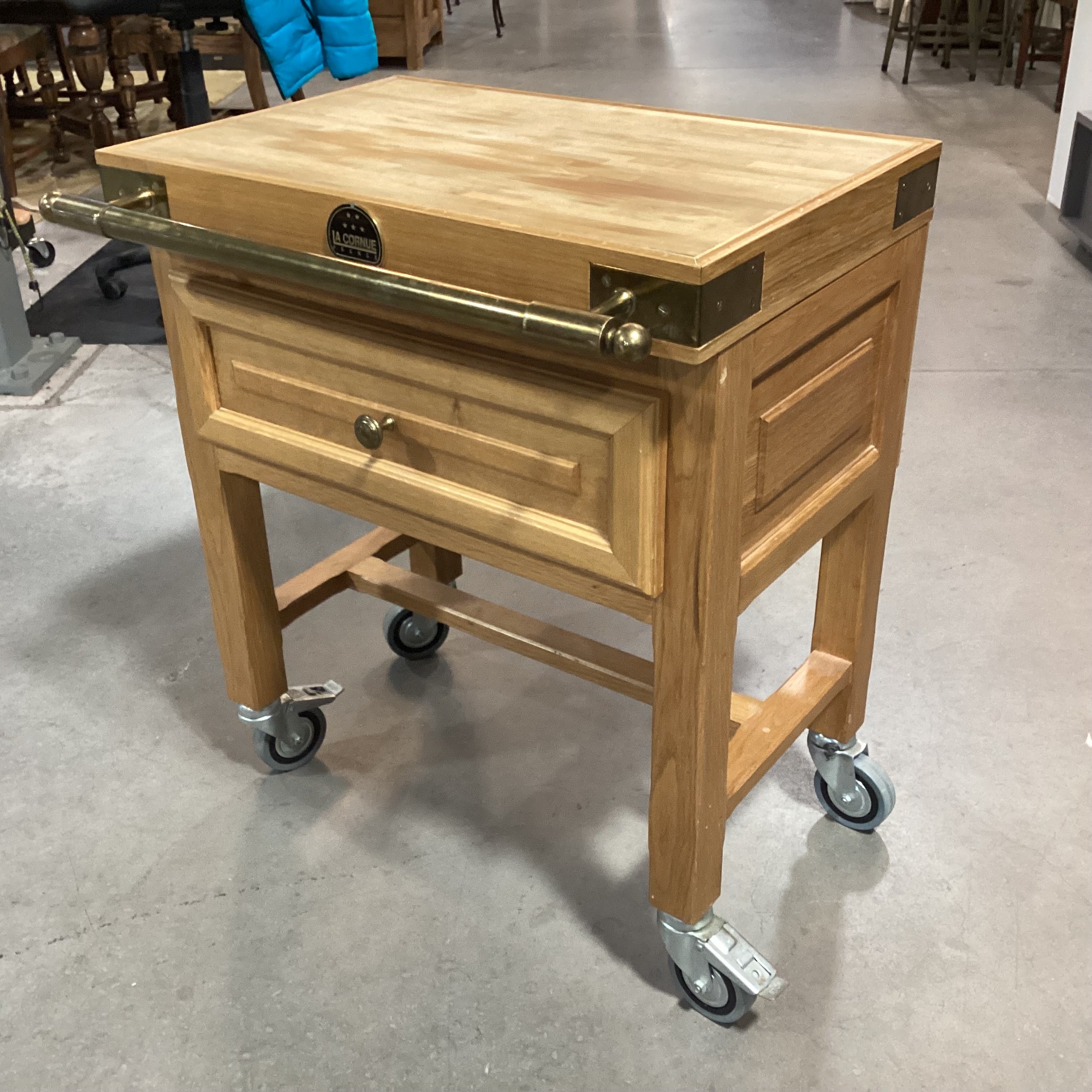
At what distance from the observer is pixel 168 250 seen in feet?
4.10

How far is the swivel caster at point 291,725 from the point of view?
5.52ft

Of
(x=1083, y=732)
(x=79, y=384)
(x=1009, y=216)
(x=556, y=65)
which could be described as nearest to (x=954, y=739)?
(x=1083, y=732)

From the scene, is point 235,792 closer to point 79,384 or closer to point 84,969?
point 84,969

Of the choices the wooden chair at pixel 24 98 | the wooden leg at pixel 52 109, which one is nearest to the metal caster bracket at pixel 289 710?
the wooden chair at pixel 24 98

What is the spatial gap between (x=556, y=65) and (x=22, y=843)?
19.1 feet

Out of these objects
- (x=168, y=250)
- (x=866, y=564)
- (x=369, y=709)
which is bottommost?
(x=369, y=709)

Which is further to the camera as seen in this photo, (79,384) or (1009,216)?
(1009,216)

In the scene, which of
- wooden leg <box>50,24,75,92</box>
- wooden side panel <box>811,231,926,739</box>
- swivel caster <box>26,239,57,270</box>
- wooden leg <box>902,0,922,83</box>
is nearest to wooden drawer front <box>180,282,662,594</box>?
wooden side panel <box>811,231,926,739</box>

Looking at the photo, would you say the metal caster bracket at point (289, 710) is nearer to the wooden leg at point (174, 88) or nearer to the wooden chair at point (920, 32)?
the wooden leg at point (174, 88)

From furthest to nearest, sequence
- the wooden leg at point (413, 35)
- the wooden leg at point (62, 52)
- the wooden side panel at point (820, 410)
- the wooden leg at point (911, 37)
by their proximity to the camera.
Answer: the wooden leg at point (413, 35)
the wooden leg at point (911, 37)
the wooden leg at point (62, 52)
the wooden side panel at point (820, 410)

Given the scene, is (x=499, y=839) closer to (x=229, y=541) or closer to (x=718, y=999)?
(x=718, y=999)

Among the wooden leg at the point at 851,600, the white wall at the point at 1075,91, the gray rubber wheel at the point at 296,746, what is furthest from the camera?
the white wall at the point at 1075,91

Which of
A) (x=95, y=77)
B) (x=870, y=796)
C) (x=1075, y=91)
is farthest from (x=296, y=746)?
(x=95, y=77)

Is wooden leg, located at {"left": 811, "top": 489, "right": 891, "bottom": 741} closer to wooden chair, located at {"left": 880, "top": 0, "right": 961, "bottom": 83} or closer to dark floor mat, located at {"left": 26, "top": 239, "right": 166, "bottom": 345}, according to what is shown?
dark floor mat, located at {"left": 26, "top": 239, "right": 166, "bottom": 345}
